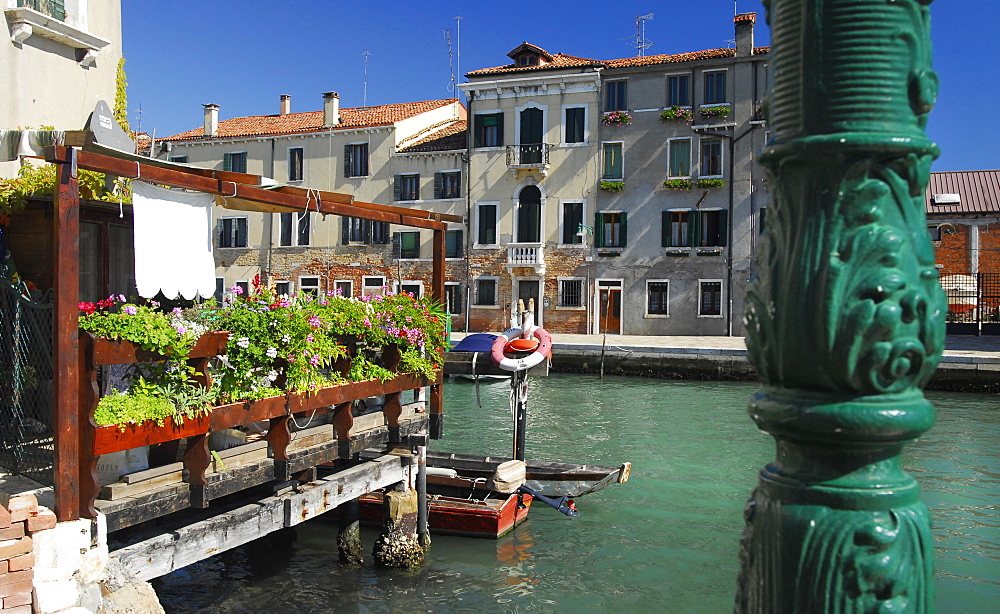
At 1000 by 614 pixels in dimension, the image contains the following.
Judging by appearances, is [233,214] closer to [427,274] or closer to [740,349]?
[427,274]

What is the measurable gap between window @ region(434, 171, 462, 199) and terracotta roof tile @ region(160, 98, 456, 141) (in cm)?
319

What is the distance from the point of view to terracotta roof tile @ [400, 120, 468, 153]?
34.8m

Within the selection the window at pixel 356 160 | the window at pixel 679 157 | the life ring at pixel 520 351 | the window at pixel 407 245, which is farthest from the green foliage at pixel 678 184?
the life ring at pixel 520 351

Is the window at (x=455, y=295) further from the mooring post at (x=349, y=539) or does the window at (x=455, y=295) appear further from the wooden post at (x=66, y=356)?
the wooden post at (x=66, y=356)

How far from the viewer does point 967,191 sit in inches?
1307

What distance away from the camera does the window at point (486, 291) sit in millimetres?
33156

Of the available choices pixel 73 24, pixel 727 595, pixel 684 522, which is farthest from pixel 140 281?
pixel 684 522

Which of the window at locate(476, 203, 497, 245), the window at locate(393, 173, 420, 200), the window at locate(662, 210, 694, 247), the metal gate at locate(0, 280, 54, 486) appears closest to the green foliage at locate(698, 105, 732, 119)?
the window at locate(662, 210, 694, 247)

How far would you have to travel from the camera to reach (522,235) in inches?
1304

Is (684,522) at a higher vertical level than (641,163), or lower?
lower

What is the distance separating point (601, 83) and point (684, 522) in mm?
24461

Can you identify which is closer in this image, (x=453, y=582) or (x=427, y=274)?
(x=453, y=582)

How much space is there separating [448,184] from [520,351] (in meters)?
24.1

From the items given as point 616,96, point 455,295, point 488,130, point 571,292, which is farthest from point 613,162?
point 455,295
